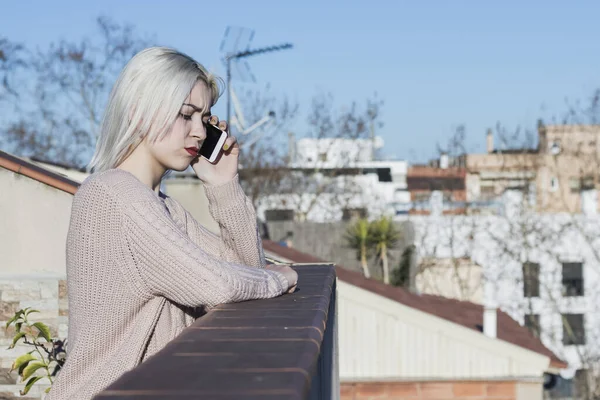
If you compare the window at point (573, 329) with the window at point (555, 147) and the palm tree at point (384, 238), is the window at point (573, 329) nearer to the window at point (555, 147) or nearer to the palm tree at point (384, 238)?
the window at point (555, 147)

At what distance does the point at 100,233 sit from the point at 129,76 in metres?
0.39

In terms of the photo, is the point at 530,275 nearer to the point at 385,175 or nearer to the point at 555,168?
the point at 555,168

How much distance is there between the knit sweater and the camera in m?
2.27

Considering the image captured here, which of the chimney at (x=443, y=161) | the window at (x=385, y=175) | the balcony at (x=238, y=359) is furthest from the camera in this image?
Result: the window at (x=385, y=175)

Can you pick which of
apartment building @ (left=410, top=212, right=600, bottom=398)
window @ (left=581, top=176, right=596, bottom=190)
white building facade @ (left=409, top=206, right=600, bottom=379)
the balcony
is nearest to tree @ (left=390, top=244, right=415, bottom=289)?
apartment building @ (left=410, top=212, right=600, bottom=398)

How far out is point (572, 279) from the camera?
111 feet

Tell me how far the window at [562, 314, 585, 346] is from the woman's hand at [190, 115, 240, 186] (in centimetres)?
3145

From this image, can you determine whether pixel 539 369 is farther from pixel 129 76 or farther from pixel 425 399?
pixel 129 76

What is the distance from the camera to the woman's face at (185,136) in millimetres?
2531

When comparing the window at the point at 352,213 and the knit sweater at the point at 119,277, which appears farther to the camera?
the window at the point at 352,213

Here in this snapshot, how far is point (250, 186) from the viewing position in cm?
3394

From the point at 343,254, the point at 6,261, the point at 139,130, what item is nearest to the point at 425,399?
the point at 6,261

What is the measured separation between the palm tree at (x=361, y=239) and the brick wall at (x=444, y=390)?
13509 mm

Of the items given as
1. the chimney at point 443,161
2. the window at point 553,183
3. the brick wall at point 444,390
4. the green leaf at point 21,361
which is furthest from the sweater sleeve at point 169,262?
the chimney at point 443,161
